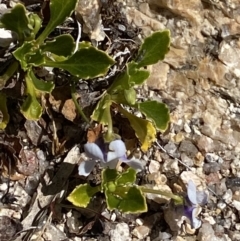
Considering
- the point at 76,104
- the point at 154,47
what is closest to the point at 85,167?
the point at 76,104

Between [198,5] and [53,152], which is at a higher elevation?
[198,5]

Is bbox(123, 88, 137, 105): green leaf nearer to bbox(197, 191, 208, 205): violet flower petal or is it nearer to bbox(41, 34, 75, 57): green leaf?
bbox(41, 34, 75, 57): green leaf

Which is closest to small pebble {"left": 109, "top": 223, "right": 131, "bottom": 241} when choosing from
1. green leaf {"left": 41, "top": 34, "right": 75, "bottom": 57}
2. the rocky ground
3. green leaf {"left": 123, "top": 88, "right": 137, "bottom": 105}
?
the rocky ground

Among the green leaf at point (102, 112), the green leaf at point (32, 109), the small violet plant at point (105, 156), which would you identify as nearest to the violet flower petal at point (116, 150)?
the small violet plant at point (105, 156)

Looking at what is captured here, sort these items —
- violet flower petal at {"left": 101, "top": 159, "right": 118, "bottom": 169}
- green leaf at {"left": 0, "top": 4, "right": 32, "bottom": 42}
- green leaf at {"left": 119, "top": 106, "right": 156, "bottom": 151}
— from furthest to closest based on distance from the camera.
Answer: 1. green leaf at {"left": 119, "top": 106, "right": 156, "bottom": 151}
2. violet flower petal at {"left": 101, "top": 159, "right": 118, "bottom": 169}
3. green leaf at {"left": 0, "top": 4, "right": 32, "bottom": 42}

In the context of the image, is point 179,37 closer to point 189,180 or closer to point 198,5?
point 198,5

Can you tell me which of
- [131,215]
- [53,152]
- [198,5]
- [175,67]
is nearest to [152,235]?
[131,215]

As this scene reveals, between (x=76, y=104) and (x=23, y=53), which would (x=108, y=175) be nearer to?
(x=76, y=104)
